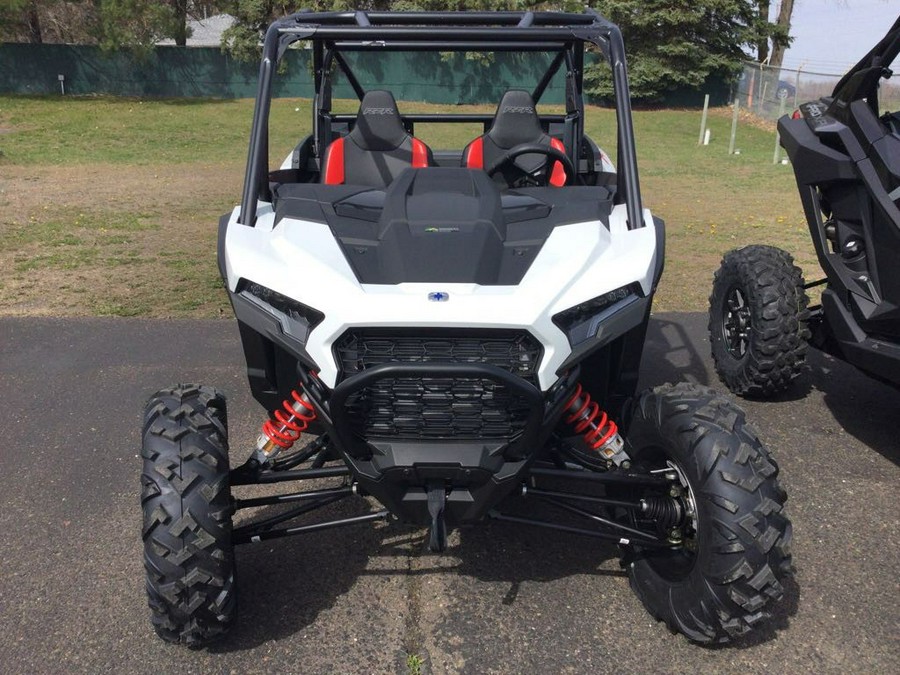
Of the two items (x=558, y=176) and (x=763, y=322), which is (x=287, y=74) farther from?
(x=763, y=322)

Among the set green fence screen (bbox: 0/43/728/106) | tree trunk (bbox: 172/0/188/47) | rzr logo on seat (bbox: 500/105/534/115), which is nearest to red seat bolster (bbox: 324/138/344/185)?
rzr logo on seat (bbox: 500/105/534/115)

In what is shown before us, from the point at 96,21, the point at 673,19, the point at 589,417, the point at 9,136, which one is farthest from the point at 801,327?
the point at 96,21

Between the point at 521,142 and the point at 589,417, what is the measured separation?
6.44ft

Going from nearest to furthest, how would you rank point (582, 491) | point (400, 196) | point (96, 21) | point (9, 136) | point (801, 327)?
point (400, 196) < point (582, 491) < point (801, 327) < point (9, 136) < point (96, 21)

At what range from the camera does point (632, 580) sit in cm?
287

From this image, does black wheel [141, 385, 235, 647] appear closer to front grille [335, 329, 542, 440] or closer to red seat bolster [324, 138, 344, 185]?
front grille [335, 329, 542, 440]

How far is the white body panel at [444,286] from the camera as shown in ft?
7.77

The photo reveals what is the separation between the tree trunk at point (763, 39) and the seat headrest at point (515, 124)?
95.8 feet

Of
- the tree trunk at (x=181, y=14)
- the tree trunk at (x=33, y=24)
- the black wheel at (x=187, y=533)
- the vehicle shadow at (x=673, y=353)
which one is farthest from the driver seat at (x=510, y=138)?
the tree trunk at (x=181, y=14)

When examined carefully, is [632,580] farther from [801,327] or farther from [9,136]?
[9,136]

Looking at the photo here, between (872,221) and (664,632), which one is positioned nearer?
(664,632)

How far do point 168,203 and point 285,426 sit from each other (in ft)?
29.0

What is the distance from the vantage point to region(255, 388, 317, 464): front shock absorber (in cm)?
279

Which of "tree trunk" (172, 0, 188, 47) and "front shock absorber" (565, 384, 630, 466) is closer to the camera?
"front shock absorber" (565, 384, 630, 466)
